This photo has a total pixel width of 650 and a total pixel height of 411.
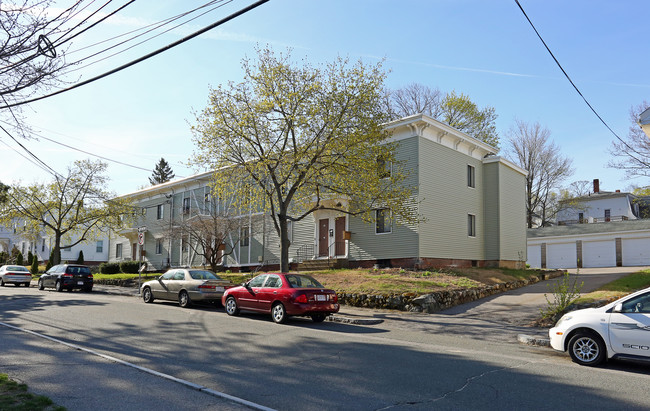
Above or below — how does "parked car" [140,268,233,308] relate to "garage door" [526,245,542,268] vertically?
below

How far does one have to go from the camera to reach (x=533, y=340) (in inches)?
443

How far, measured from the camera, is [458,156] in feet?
91.2

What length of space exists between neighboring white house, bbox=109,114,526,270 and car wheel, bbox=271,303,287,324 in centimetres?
824

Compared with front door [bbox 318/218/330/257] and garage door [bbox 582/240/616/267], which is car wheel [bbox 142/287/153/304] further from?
garage door [bbox 582/240/616/267]

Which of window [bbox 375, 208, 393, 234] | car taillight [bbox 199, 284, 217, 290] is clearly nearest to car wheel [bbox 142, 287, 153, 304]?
car taillight [bbox 199, 284, 217, 290]

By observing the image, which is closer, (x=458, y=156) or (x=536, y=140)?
(x=458, y=156)

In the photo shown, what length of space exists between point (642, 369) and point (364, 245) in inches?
711

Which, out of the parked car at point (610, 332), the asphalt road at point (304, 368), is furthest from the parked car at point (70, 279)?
the parked car at point (610, 332)

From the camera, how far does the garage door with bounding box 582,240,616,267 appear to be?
37344mm

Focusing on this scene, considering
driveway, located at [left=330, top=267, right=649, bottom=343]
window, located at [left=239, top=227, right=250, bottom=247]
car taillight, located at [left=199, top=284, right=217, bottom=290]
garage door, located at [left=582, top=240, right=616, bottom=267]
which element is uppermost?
window, located at [left=239, top=227, right=250, bottom=247]

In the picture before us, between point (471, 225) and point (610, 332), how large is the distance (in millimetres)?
20357

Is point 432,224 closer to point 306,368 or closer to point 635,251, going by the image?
point 306,368

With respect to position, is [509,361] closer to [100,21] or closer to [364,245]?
[100,21]

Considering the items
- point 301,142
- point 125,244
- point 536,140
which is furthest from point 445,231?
point 125,244
